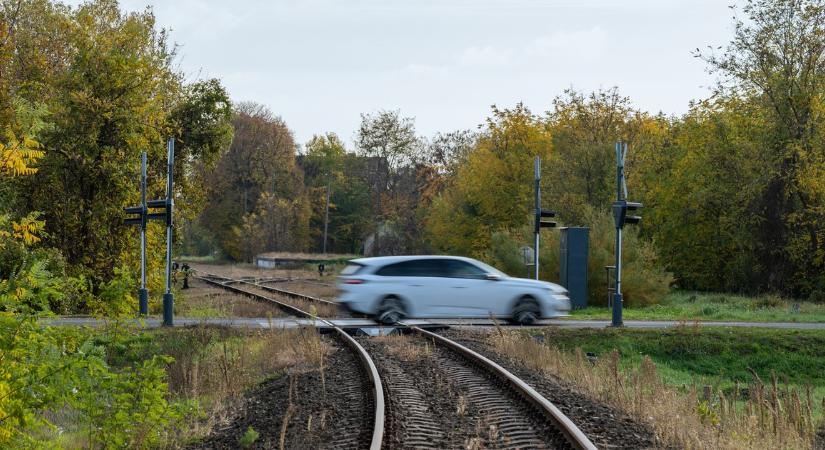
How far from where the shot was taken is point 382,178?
295 ft

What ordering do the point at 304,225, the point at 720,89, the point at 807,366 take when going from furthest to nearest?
the point at 304,225 < the point at 720,89 < the point at 807,366

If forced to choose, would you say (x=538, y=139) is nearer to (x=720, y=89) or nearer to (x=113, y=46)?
(x=720, y=89)

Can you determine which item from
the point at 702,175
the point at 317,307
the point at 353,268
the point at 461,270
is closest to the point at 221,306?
the point at 317,307

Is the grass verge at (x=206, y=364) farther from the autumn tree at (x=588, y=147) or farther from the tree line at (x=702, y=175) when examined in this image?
the autumn tree at (x=588, y=147)

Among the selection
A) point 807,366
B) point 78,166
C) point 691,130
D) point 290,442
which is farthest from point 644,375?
point 691,130

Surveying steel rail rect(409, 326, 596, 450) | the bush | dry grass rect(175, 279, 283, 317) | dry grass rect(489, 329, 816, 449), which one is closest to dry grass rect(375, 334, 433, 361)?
steel rail rect(409, 326, 596, 450)

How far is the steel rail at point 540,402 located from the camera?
8477 millimetres

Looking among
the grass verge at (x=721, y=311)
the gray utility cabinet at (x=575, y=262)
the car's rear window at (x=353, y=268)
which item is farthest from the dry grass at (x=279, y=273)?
the car's rear window at (x=353, y=268)

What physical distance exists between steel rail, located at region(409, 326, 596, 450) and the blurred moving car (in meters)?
5.56

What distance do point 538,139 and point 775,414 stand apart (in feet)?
154

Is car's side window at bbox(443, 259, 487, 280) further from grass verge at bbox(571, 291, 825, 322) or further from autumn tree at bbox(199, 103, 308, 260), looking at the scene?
autumn tree at bbox(199, 103, 308, 260)

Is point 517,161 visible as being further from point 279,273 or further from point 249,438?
point 249,438

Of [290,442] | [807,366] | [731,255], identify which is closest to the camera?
[290,442]

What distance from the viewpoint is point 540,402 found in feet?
33.6
